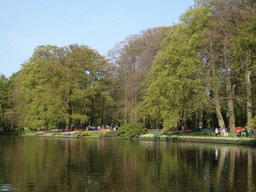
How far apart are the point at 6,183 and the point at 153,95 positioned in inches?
1289

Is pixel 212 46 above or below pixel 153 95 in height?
above

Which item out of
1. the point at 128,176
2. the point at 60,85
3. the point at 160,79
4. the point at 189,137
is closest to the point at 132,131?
the point at 160,79

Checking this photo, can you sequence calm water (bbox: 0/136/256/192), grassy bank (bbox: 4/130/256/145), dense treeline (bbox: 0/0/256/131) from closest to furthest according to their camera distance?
calm water (bbox: 0/136/256/192) → grassy bank (bbox: 4/130/256/145) → dense treeline (bbox: 0/0/256/131)

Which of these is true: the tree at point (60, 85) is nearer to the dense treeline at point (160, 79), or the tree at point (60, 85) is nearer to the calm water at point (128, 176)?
the dense treeline at point (160, 79)

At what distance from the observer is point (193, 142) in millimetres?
34562

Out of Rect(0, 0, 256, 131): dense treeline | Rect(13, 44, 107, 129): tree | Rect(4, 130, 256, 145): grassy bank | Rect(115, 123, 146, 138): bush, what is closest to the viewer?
Rect(4, 130, 256, 145): grassy bank

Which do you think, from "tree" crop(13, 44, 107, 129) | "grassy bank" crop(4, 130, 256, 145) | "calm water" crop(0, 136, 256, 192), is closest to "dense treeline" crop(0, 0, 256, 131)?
"tree" crop(13, 44, 107, 129)

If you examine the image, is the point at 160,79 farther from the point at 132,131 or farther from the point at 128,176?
the point at 128,176

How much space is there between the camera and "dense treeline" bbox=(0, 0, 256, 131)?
3462 cm

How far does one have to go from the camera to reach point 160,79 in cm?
3969

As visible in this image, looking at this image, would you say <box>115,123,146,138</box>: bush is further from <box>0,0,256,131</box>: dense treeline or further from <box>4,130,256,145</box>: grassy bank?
<box>0,0,256,131</box>: dense treeline

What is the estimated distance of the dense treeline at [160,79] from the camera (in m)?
34.6

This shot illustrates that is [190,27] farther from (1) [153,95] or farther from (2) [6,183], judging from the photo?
(2) [6,183]

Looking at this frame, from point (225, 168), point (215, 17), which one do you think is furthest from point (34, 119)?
point (225, 168)
